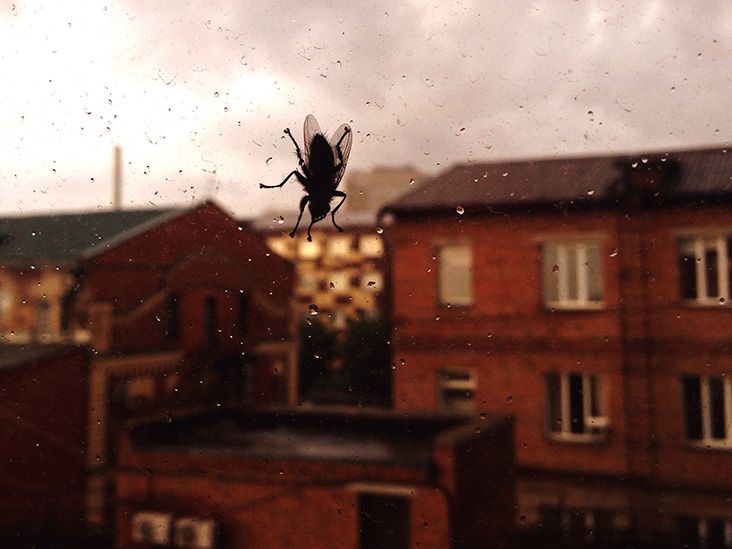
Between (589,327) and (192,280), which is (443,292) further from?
(192,280)

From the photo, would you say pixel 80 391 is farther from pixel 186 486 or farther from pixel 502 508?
pixel 502 508

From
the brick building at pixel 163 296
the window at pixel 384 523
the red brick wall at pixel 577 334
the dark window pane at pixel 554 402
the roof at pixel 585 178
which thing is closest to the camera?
the brick building at pixel 163 296

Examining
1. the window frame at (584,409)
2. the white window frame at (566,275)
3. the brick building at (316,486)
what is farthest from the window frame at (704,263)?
the brick building at (316,486)

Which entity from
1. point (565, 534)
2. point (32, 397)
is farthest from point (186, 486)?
point (565, 534)

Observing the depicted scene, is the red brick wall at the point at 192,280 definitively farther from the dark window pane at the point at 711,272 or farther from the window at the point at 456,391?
the dark window pane at the point at 711,272

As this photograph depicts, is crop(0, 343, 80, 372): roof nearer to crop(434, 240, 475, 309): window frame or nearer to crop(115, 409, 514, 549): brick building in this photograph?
crop(115, 409, 514, 549): brick building

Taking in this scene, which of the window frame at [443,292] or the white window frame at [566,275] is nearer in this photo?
the window frame at [443,292]

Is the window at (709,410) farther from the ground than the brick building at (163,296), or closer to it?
closer to it

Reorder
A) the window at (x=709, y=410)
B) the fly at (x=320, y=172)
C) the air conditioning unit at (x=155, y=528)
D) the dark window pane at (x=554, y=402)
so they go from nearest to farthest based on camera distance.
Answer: the fly at (x=320, y=172) < the window at (x=709, y=410) < the air conditioning unit at (x=155, y=528) < the dark window pane at (x=554, y=402)

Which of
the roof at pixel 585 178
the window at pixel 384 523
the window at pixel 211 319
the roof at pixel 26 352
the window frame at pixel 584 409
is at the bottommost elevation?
the window at pixel 384 523
